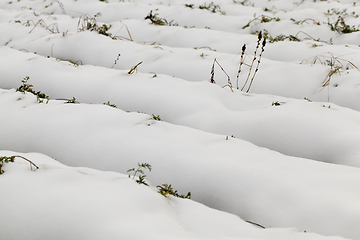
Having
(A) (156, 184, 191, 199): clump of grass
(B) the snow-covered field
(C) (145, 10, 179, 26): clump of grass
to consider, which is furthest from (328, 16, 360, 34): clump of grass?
(A) (156, 184, 191, 199): clump of grass

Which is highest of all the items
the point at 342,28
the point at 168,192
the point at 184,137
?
the point at 342,28

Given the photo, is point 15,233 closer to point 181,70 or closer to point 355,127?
point 355,127

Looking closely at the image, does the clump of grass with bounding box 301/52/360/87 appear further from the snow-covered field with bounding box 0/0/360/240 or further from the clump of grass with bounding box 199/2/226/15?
the clump of grass with bounding box 199/2/226/15

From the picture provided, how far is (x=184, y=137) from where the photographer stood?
98.3 inches

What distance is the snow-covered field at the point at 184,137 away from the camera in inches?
65.9

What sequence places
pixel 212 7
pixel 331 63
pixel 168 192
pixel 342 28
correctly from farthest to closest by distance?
pixel 212 7, pixel 342 28, pixel 331 63, pixel 168 192

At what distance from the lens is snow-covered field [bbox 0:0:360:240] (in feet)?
5.49

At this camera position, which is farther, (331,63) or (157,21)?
(157,21)

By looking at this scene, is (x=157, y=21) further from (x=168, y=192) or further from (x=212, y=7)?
(x=168, y=192)

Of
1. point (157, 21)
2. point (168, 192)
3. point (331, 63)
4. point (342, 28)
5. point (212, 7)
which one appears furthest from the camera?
point (212, 7)

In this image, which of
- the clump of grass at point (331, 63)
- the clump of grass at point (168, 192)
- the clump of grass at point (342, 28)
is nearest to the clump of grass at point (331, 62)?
the clump of grass at point (331, 63)

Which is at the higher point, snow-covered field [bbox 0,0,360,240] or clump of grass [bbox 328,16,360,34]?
clump of grass [bbox 328,16,360,34]

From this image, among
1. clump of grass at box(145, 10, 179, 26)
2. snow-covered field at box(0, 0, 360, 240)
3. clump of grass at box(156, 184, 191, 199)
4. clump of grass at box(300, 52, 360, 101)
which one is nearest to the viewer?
snow-covered field at box(0, 0, 360, 240)

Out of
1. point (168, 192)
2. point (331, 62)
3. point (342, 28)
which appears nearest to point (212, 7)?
point (342, 28)
